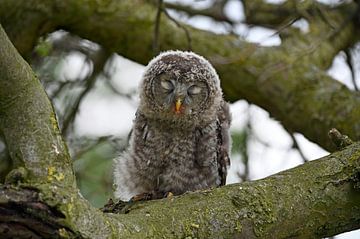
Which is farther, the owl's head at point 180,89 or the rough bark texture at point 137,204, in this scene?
the owl's head at point 180,89

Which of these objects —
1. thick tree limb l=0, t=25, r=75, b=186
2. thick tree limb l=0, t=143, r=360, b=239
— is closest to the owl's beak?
thick tree limb l=0, t=143, r=360, b=239

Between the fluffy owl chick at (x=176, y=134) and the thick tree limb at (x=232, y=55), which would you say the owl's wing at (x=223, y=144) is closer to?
the fluffy owl chick at (x=176, y=134)

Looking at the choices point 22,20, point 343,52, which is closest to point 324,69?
point 343,52

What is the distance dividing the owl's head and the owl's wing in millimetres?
55

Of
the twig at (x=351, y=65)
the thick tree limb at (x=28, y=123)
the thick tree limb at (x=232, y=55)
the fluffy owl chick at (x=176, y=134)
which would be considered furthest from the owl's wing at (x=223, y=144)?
the thick tree limb at (x=28, y=123)

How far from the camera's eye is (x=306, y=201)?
2.48m

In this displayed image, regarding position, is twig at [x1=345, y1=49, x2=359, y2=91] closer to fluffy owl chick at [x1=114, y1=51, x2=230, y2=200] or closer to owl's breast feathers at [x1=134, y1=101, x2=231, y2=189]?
fluffy owl chick at [x1=114, y1=51, x2=230, y2=200]

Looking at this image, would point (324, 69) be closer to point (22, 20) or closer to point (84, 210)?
point (22, 20)

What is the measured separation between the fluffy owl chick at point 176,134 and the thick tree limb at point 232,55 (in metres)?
0.48

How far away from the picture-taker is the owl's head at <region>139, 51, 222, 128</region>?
11.8 feet

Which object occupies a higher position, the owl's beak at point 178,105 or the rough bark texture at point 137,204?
the rough bark texture at point 137,204

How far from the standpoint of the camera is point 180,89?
3.64 metres

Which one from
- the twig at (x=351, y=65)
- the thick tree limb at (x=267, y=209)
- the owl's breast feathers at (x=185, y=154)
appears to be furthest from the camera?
the twig at (x=351, y=65)

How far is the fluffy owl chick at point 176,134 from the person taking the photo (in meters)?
3.44
